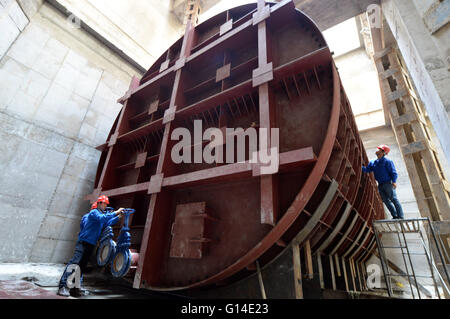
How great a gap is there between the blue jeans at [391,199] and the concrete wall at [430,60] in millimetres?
1383

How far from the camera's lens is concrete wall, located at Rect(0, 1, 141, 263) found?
5.75 metres

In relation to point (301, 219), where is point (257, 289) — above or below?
below

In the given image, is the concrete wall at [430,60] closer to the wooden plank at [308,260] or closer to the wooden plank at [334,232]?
the wooden plank at [334,232]

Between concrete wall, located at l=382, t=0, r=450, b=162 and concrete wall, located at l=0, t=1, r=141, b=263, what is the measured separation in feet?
28.2

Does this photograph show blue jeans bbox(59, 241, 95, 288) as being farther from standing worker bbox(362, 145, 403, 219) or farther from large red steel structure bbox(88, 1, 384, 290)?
standing worker bbox(362, 145, 403, 219)

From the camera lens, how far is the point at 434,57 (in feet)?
10.9

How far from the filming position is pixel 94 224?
12.8ft

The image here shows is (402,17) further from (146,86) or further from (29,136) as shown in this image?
(29,136)

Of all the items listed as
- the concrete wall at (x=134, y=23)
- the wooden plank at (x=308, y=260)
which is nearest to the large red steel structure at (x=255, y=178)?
the wooden plank at (x=308, y=260)

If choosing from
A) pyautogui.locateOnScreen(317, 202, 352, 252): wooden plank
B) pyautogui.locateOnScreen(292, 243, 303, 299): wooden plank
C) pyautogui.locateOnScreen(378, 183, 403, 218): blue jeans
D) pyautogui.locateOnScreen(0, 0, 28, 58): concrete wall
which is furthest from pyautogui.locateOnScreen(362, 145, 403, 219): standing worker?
pyautogui.locateOnScreen(0, 0, 28, 58): concrete wall
